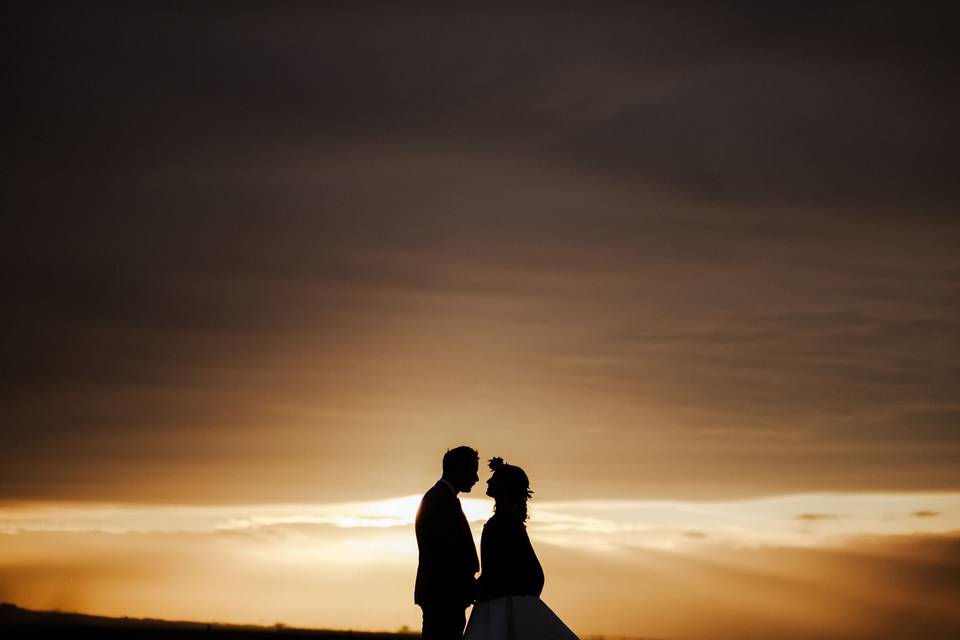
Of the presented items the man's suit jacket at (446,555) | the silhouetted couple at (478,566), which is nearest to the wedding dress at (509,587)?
the silhouetted couple at (478,566)

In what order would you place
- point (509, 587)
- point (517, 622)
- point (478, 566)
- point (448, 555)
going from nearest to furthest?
point (517, 622) < point (509, 587) < point (448, 555) < point (478, 566)

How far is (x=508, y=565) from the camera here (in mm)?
13180

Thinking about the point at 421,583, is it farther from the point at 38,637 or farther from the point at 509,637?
the point at 38,637

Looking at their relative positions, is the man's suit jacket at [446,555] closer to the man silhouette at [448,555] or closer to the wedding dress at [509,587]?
the man silhouette at [448,555]

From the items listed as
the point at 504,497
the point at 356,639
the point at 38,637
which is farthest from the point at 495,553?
the point at 356,639

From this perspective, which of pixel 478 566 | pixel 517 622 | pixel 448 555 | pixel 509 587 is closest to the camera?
pixel 517 622

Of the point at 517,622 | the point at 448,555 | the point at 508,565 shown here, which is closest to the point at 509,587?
the point at 508,565

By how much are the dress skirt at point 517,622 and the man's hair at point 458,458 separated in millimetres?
1493

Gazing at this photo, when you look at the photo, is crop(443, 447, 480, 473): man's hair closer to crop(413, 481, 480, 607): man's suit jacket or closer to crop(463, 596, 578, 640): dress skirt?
crop(413, 481, 480, 607): man's suit jacket

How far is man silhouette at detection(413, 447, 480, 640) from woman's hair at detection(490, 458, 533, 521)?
48 centimetres

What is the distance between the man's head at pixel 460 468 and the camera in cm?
1354

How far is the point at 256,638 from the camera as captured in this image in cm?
3328

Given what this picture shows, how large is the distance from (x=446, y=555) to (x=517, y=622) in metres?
1.11

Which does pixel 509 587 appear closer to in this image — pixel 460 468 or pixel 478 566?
pixel 478 566
